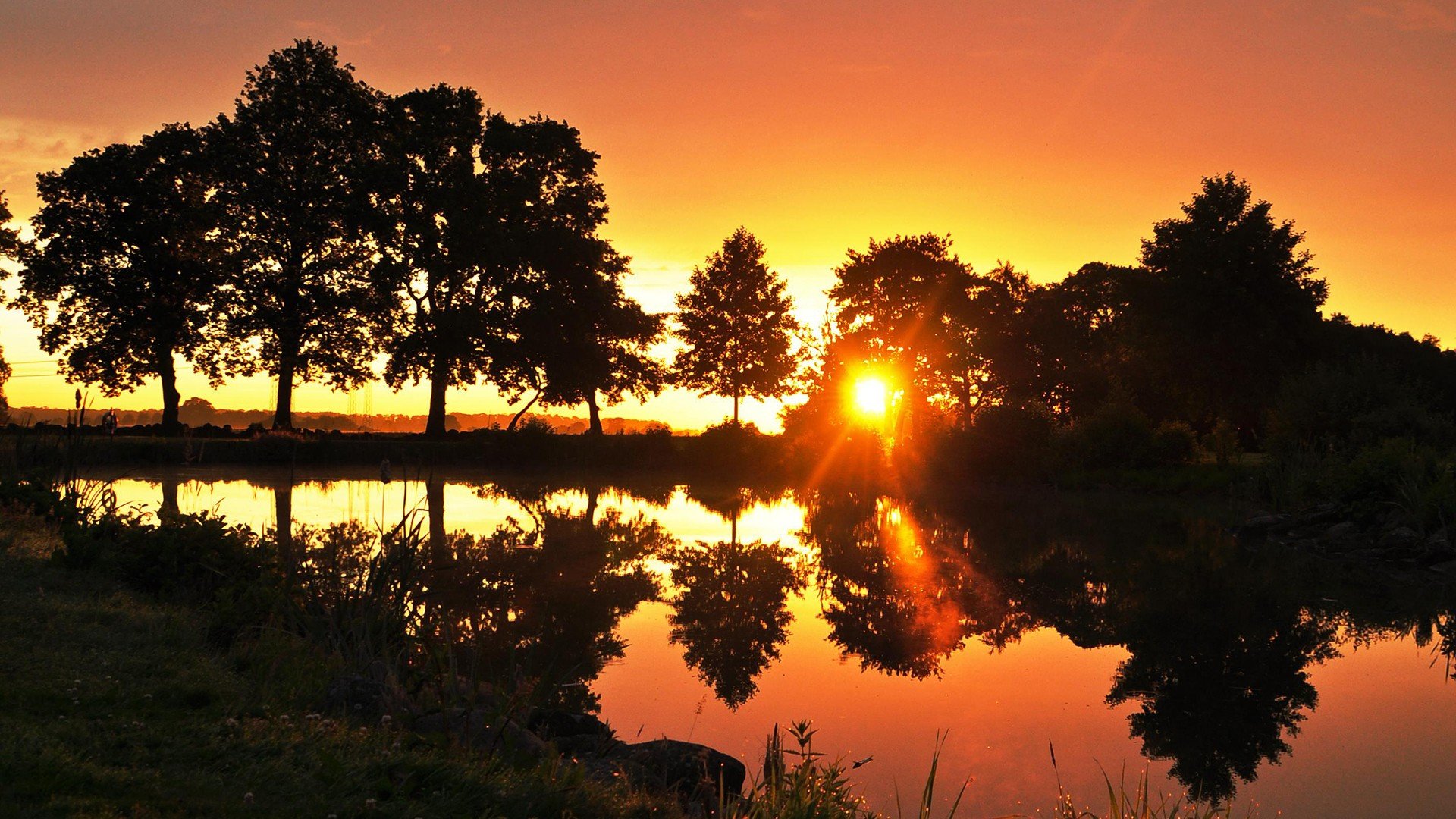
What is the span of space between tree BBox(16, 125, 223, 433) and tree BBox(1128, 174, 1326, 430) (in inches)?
1673

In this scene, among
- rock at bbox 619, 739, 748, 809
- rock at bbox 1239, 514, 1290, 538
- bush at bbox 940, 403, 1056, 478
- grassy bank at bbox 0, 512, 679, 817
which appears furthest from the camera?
bush at bbox 940, 403, 1056, 478

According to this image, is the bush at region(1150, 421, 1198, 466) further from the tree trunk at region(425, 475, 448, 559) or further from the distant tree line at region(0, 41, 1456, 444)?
the tree trunk at region(425, 475, 448, 559)

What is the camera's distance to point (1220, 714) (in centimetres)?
820

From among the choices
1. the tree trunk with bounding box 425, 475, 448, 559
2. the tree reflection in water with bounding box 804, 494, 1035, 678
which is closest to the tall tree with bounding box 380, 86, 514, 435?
the tree trunk with bounding box 425, 475, 448, 559

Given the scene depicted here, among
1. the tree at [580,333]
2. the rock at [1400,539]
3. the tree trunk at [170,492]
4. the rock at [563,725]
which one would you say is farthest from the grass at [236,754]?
the tree at [580,333]

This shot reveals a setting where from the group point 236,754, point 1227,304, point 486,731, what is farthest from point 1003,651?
point 1227,304

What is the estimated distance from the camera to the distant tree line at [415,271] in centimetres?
3931

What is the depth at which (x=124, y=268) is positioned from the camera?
130 feet

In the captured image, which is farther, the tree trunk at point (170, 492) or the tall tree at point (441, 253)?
the tall tree at point (441, 253)

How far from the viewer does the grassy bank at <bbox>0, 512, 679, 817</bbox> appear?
4230 millimetres

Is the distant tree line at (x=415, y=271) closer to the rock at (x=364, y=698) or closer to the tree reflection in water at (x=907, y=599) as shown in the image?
the tree reflection in water at (x=907, y=599)

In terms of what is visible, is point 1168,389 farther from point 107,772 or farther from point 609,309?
point 107,772

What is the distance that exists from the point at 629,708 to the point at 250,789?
4017 mm

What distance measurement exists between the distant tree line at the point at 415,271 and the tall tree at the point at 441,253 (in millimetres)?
108
